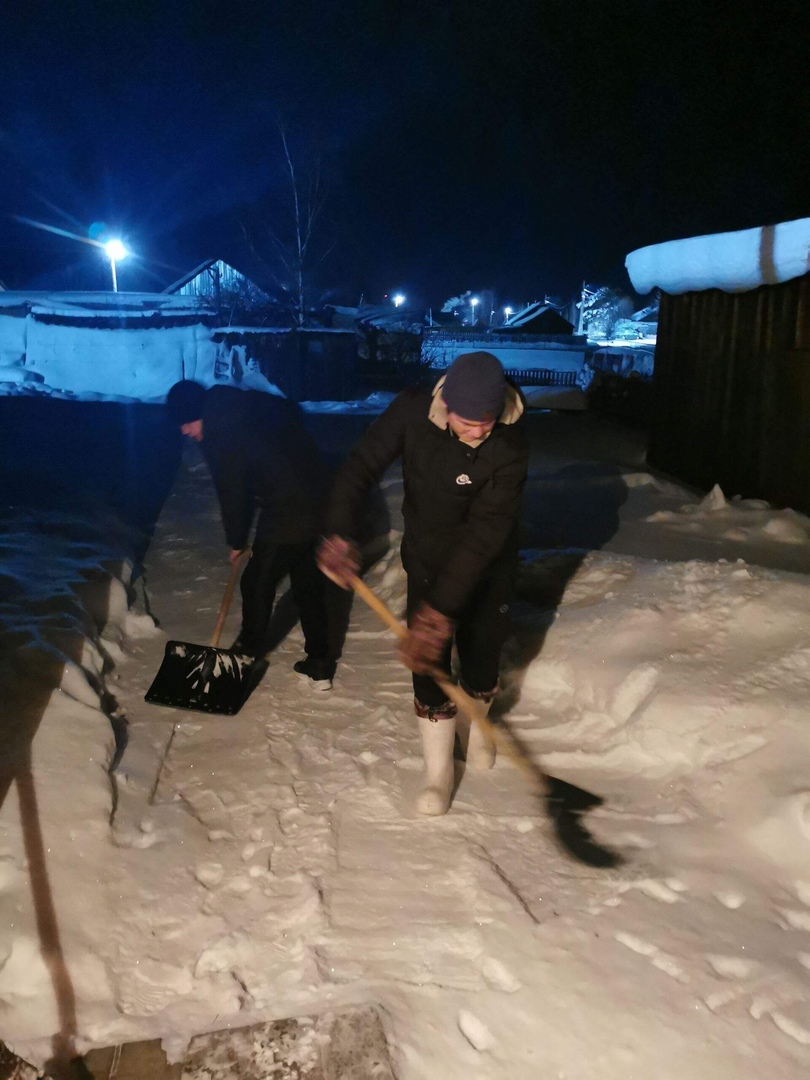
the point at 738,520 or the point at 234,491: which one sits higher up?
the point at 234,491

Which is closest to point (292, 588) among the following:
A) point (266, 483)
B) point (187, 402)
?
point (266, 483)

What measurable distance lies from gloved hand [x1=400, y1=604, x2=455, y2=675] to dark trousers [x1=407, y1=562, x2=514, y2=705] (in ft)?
0.49

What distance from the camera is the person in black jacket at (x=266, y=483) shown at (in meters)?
3.91

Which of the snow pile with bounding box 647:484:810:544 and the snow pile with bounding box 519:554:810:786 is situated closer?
the snow pile with bounding box 519:554:810:786

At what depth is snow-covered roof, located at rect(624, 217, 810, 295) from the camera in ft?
19.9

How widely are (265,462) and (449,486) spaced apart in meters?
1.36

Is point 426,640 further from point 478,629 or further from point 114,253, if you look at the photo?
point 114,253

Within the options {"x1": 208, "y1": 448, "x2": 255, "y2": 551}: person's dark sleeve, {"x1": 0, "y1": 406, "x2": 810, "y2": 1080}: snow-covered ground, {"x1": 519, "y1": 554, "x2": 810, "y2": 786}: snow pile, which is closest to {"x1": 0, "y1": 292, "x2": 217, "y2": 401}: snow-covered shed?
{"x1": 0, "y1": 406, "x2": 810, "y2": 1080}: snow-covered ground

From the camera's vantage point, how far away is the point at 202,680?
407cm

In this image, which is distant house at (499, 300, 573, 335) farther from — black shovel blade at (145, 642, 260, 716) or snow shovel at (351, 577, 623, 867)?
snow shovel at (351, 577, 623, 867)

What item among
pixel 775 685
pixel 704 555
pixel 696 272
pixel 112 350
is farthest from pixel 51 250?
pixel 775 685

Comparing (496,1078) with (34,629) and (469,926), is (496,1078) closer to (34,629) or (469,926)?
(469,926)

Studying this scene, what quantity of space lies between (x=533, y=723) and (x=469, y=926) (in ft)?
4.72

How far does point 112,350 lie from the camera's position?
1822 cm
